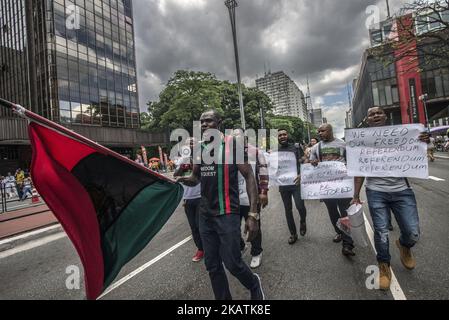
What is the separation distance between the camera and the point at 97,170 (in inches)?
104

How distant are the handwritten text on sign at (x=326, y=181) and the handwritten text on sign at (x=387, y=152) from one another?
2.57 ft

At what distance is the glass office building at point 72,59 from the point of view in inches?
1165

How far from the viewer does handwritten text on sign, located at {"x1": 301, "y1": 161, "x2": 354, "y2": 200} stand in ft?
14.1

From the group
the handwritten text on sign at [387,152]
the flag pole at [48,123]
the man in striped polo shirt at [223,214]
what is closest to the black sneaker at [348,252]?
the handwritten text on sign at [387,152]

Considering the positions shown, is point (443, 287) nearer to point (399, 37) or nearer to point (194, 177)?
point (194, 177)

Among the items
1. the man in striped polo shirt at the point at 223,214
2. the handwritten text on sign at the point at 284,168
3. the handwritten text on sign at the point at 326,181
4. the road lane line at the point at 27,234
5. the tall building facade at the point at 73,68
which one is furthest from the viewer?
the tall building facade at the point at 73,68

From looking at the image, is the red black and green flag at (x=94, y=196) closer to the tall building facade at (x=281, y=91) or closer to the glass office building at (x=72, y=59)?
the glass office building at (x=72, y=59)

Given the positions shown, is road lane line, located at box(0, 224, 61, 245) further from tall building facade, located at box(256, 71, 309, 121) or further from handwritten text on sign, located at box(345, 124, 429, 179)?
tall building facade, located at box(256, 71, 309, 121)

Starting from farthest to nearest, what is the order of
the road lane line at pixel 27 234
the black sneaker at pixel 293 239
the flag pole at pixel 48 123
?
the road lane line at pixel 27 234 → the black sneaker at pixel 293 239 → the flag pole at pixel 48 123

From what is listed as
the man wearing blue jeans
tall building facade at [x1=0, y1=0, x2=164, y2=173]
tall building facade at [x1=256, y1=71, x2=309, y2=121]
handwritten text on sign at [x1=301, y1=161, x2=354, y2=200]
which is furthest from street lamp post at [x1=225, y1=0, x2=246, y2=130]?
tall building facade at [x1=256, y1=71, x2=309, y2=121]

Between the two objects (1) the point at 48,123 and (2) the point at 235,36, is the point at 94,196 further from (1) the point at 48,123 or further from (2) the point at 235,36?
(2) the point at 235,36

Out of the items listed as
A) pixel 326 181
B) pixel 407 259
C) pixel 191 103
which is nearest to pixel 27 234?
pixel 326 181

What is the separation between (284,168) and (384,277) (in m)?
2.51
